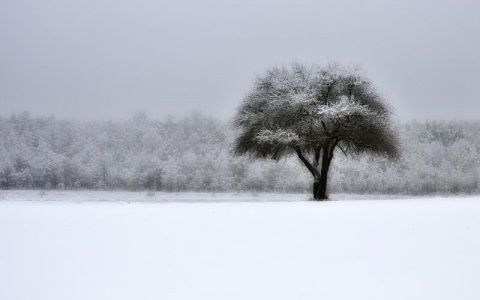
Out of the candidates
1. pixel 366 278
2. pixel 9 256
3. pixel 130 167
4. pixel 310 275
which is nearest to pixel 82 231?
pixel 9 256

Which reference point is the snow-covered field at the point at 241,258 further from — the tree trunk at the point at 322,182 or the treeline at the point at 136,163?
the treeline at the point at 136,163

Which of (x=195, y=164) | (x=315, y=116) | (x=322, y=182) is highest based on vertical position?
(x=315, y=116)

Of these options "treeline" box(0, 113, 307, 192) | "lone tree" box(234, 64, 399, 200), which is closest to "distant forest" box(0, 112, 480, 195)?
"treeline" box(0, 113, 307, 192)

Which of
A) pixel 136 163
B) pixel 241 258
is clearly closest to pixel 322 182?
pixel 241 258

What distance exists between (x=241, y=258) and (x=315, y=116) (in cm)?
2398

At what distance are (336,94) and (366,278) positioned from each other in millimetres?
27116

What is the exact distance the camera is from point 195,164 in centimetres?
7269

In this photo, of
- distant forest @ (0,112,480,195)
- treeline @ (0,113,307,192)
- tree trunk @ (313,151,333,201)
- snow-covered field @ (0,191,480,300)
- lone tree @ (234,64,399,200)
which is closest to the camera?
snow-covered field @ (0,191,480,300)

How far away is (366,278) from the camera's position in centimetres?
1063

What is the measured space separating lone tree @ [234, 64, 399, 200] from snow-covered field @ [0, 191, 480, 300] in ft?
56.6

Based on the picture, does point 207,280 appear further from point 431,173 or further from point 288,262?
point 431,173

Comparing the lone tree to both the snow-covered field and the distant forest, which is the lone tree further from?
the distant forest

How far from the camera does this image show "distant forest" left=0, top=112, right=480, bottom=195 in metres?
68.1

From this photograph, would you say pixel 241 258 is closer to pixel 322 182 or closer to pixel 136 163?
pixel 322 182
